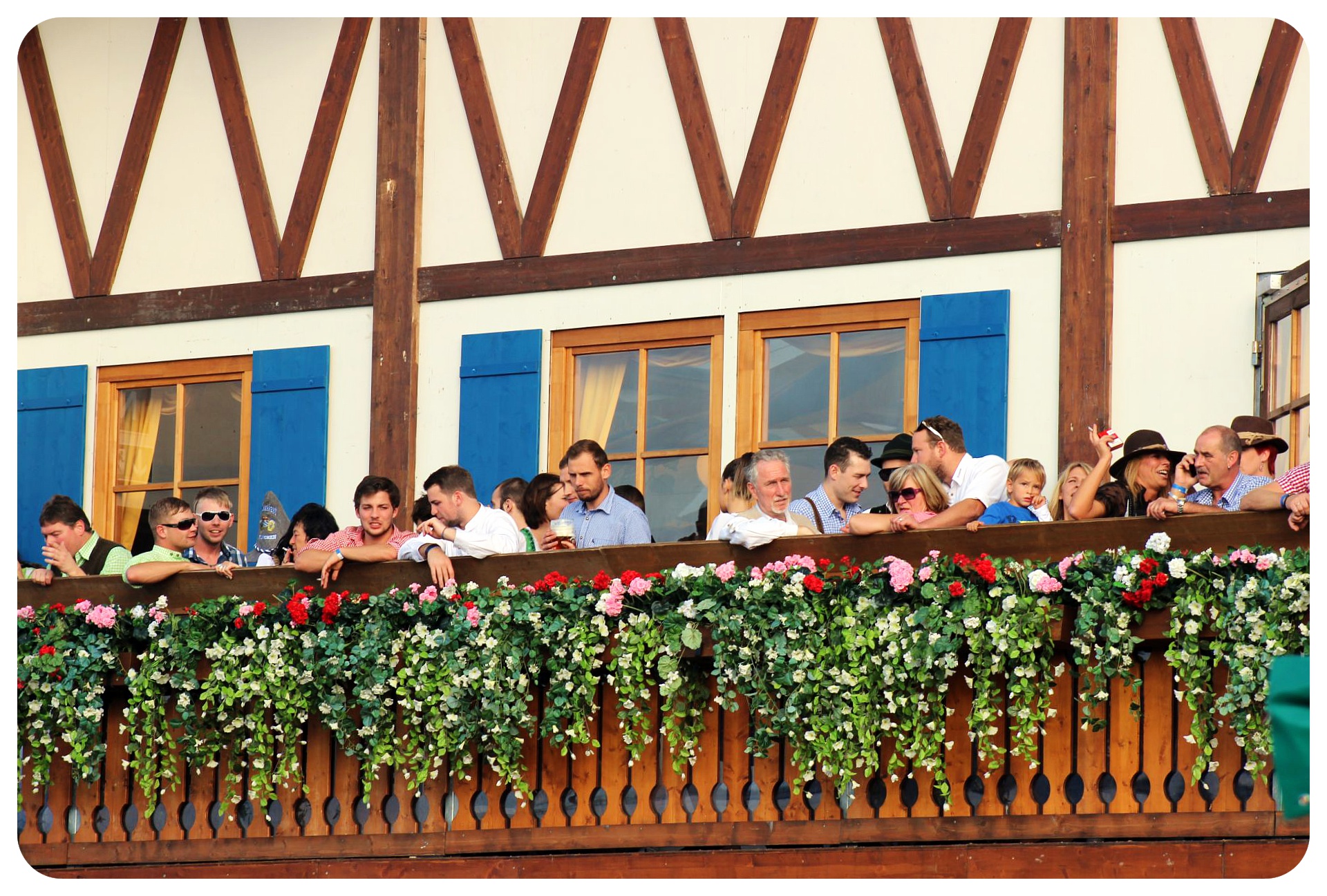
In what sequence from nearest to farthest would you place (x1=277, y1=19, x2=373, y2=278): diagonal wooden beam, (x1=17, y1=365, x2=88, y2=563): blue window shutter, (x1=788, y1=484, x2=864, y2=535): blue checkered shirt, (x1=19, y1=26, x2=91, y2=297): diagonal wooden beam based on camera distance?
(x1=788, y1=484, x2=864, y2=535): blue checkered shirt < (x1=277, y1=19, x2=373, y2=278): diagonal wooden beam < (x1=17, y1=365, x2=88, y2=563): blue window shutter < (x1=19, y1=26, x2=91, y2=297): diagonal wooden beam

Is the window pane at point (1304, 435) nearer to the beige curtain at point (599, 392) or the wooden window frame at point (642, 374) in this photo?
the wooden window frame at point (642, 374)

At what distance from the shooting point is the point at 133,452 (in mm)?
12586

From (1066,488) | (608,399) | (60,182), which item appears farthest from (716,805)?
(60,182)

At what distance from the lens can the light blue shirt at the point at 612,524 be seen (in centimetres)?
975

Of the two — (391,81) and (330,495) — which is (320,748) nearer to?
(330,495)

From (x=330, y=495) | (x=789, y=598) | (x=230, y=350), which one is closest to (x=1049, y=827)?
(x=789, y=598)

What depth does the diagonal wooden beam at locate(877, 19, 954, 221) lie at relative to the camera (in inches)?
437

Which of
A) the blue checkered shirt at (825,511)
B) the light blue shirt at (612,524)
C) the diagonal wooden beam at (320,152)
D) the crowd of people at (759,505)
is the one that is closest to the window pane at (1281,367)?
the crowd of people at (759,505)

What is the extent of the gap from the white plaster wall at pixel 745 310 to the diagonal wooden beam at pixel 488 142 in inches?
15.2

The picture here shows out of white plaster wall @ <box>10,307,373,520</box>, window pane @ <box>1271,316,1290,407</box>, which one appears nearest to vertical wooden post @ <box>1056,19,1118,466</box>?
window pane @ <box>1271,316,1290,407</box>

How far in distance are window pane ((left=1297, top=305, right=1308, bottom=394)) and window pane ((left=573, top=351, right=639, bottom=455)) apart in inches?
133

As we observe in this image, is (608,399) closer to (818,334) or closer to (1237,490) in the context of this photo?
(818,334)

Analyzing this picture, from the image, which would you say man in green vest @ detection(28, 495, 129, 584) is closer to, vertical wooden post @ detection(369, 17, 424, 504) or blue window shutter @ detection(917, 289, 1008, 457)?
vertical wooden post @ detection(369, 17, 424, 504)

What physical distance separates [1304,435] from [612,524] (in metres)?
3.15
